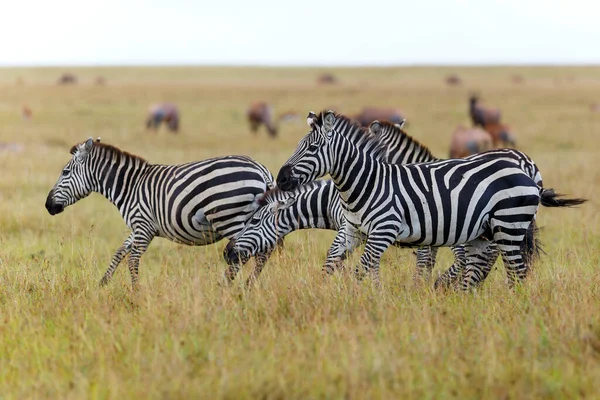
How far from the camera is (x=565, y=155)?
20375 millimetres

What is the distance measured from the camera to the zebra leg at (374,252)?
611cm

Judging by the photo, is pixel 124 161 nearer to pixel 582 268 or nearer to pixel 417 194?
pixel 417 194

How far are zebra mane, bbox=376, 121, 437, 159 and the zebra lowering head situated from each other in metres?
1.77

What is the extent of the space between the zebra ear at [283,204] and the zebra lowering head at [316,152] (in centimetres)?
104

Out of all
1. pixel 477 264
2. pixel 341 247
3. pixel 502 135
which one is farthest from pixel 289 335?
pixel 502 135

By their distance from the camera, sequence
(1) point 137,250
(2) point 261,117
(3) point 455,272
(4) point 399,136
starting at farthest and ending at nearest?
(2) point 261,117
(4) point 399,136
(1) point 137,250
(3) point 455,272

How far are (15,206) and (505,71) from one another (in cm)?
8384

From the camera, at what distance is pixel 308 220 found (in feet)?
25.0

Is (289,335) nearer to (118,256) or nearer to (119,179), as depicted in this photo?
(118,256)

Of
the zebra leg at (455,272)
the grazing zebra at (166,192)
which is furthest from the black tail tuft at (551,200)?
the grazing zebra at (166,192)

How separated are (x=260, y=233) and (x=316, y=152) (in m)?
1.38

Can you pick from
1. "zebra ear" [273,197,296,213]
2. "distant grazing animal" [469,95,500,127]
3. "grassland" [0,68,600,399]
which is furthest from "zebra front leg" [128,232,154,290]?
"distant grazing animal" [469,95,500,127]

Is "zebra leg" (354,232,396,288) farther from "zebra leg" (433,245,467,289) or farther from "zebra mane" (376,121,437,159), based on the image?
"zebra mane" (376,121,437,159)

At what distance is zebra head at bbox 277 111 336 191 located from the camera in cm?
613
